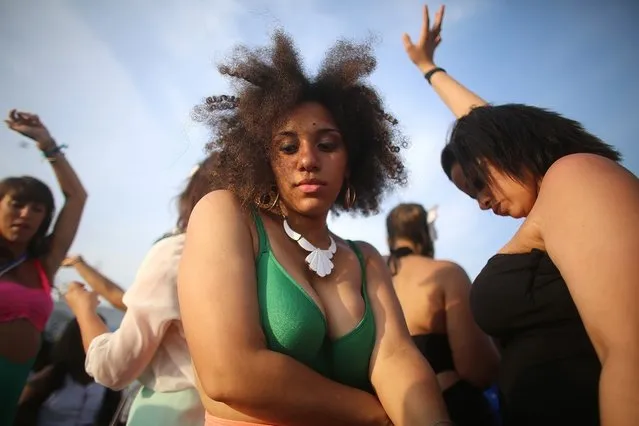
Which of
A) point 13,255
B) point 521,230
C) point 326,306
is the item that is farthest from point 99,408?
point 521,230

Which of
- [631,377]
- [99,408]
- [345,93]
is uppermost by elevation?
[345,93]

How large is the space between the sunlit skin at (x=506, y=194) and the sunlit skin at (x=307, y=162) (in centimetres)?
78

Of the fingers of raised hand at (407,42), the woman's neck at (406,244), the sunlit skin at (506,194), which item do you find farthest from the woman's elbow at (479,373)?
the fingers of raised hand at (407,42)

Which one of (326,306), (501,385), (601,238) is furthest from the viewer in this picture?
(501,385)

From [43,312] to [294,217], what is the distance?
2.58 meters

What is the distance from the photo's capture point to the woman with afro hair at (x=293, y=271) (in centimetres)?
132

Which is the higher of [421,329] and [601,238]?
[601,238]

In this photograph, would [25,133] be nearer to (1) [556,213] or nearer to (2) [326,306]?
(2) [326,306]

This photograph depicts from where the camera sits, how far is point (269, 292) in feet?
4.82

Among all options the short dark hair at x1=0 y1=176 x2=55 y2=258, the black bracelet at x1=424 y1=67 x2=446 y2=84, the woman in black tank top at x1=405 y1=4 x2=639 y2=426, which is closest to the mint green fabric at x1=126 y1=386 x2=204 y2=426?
the woman in black tank top at x1=405 y1=4 x2=639 y2=426

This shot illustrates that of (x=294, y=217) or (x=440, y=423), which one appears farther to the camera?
(x=294, y=217)

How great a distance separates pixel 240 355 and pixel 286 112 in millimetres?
1181

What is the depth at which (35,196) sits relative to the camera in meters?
3.44

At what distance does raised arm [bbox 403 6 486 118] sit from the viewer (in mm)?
3061
